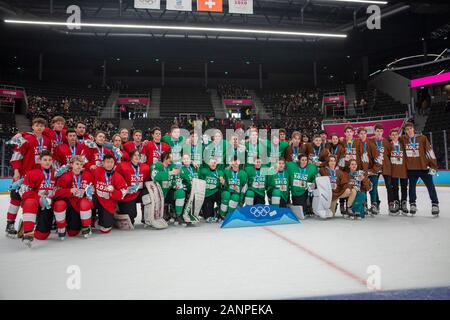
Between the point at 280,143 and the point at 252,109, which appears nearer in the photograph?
the point at 280,143

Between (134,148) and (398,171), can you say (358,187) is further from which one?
(134,148)

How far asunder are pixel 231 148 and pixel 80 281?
357 centimetres

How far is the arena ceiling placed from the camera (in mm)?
17656

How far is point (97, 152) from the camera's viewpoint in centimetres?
456

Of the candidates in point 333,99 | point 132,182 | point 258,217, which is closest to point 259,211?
point 258,217

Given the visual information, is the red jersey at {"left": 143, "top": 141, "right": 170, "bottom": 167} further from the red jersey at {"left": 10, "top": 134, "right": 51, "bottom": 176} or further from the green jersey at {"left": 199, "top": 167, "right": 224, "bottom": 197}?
the red jersey at {"left": 10, "top": 134, "right": 51, "bottom": 176}

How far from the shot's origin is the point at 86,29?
20.8m

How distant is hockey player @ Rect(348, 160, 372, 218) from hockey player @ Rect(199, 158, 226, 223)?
2.22 m

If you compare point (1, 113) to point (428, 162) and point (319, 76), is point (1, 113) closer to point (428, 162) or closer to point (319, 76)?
point (428, 162)

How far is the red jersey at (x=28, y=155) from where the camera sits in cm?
398

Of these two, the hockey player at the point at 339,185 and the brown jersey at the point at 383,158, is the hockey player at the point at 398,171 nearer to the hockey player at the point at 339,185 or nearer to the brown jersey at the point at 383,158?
the brown jersey at the point at 383,158

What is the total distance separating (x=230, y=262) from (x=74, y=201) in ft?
8.08

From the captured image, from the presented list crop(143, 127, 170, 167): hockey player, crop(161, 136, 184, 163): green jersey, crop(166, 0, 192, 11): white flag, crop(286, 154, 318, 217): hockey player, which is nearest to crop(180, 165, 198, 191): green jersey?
crop(161, 136, 184, 163): green jersey

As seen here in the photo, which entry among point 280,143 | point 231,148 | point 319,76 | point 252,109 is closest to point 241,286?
point 231,148
